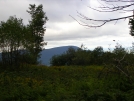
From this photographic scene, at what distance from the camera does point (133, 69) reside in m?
8.91

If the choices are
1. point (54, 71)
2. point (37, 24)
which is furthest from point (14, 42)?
point (37, 24)

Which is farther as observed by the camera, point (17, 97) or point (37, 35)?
point (37, 35)

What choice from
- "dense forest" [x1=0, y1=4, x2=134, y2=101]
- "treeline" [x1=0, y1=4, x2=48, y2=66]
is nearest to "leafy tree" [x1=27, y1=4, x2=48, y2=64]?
"dense forest" [x1=0, y1=4, x2=134, y2=101]

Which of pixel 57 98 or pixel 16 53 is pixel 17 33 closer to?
pixel 16 53

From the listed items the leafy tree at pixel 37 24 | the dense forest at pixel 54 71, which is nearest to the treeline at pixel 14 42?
the dense forest at pixel 54 71

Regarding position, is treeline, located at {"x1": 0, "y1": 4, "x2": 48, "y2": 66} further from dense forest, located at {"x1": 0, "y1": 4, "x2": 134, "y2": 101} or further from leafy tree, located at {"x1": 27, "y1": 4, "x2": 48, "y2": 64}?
leafy tree, located at {"x1": 27, "y1": 4, "x2": 48, "y2": 64}

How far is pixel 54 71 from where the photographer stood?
21.6 meters

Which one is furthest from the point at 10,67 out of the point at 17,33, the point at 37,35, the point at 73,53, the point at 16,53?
the point at 73,53

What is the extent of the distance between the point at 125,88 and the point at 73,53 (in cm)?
3200

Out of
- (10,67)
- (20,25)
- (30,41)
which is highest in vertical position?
(20,25)

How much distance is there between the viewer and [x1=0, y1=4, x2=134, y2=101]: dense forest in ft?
24.0

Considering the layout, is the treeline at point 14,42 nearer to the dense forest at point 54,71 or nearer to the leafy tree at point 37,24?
the dense forest at point 54,71

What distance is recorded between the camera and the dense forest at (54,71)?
7.32 m

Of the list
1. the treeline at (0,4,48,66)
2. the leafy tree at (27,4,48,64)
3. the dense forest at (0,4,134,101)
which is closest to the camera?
the dense forest at (0,4,134,101)
